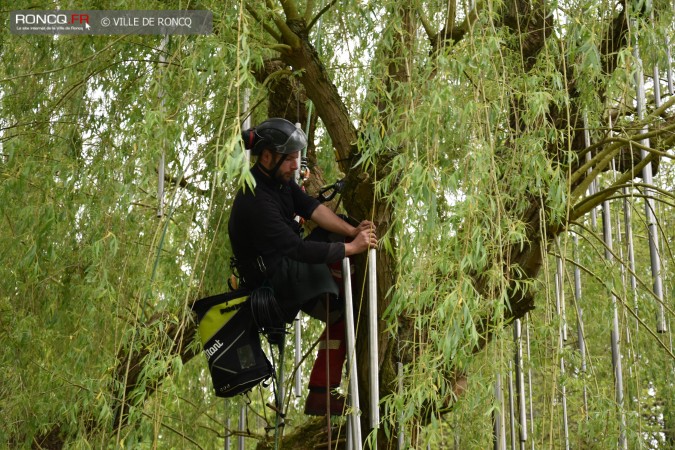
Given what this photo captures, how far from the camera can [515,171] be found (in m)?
3.62

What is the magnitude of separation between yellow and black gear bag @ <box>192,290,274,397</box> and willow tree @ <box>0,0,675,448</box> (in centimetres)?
12

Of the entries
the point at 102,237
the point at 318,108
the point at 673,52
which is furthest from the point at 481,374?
the point at 673,52

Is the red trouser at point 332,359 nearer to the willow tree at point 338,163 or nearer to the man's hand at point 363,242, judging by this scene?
the willow tree at point 338,163

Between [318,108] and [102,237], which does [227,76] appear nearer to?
[318,108]

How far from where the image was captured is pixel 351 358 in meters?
3.33

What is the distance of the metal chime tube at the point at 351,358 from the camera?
3.27m

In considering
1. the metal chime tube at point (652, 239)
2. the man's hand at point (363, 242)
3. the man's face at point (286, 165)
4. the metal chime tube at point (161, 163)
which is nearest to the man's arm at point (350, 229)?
the man's hand at point (363, 242)

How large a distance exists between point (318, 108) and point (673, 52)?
1596 mm

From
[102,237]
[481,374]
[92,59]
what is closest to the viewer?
[481,374]

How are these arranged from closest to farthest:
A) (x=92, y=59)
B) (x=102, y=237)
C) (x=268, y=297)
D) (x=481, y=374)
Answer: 1. (x=481, y=374)
2. (x=268, y=297)
3. (x=102, y=237)
4. (x=92, y=59)

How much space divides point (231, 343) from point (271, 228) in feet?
1.58

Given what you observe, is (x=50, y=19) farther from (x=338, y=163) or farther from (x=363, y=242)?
(x=363, y=242)

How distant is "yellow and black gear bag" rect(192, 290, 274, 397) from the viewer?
355 centimetres

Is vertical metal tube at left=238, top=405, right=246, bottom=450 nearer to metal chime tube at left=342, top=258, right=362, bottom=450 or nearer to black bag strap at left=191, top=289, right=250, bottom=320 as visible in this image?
black bag strap at left=191, top=289, right=250, bottom=320
